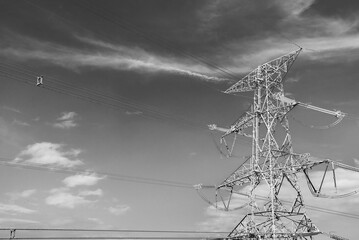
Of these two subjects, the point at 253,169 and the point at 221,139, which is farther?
the point at 221,139

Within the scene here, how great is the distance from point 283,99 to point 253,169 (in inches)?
414

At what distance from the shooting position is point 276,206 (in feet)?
188

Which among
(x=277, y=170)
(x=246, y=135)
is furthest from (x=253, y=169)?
(x=246, y=135)

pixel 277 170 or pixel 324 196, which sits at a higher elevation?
pixel 277 170

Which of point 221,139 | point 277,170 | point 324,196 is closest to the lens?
point 324,196

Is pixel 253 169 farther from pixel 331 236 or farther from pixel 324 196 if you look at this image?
pixel 331 236

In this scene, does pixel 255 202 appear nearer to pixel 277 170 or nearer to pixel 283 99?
pixel 277 170

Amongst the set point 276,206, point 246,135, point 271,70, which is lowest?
point 276,206

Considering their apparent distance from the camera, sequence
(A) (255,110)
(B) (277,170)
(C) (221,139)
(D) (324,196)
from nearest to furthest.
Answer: (D) (324,196) < (B) (277,170) < (A) (255,110) < (C) (221,139)

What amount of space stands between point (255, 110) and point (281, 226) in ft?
54.6

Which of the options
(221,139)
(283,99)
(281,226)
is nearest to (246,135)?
(221,139)

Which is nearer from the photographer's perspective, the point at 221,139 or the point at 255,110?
the point at 255,110

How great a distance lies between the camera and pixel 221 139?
6744 cm

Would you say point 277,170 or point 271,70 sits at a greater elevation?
point 271,70
